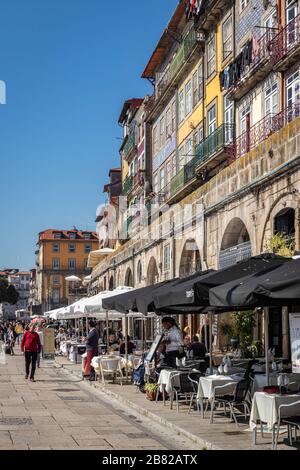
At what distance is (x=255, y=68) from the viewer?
25.3 m

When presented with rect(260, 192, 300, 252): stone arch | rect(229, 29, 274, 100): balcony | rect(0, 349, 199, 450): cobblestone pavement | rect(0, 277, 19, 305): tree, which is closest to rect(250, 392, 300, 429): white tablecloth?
rect(0, 349, 199, 450): cobblestone pavement

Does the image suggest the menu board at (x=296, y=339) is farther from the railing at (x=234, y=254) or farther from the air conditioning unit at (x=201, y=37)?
the air conditioning unit at (x=201, y=37)

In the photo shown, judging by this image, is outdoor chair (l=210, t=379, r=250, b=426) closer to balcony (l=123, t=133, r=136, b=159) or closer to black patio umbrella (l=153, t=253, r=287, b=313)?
black patio umbrella (l=153, t=253, r=287, b=313)

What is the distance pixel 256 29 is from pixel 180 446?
1952cm

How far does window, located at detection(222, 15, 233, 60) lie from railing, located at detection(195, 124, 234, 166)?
3.05m

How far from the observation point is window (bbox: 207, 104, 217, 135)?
104 ft

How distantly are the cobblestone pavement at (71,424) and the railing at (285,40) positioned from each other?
12111mm

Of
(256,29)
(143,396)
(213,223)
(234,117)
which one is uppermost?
A: (256,29)

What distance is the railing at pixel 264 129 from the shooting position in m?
23.0

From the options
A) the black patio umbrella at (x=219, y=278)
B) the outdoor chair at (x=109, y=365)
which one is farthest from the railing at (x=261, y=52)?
the black patio umbrella at (x=219, y=278)

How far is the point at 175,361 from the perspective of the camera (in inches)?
615

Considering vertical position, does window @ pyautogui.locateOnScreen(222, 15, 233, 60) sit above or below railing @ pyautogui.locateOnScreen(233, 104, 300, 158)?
above
